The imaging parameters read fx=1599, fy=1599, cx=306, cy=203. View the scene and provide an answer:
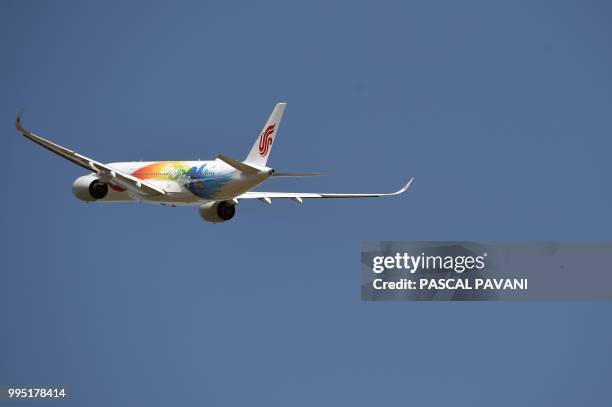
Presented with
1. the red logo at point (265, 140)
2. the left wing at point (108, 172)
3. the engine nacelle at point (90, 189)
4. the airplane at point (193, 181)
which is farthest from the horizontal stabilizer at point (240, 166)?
the engine nacelle at point (90, 189)

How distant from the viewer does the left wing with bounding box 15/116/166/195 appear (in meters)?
109

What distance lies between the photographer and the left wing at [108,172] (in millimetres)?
109312

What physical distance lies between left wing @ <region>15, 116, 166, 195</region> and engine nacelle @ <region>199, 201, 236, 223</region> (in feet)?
10.6

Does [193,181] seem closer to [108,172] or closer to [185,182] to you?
[185,182]

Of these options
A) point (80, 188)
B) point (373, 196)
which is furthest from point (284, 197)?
point (80, 188)

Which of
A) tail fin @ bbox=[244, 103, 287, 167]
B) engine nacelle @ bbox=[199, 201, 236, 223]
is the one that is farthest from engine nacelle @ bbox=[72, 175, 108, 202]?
tail fin @ bbox=[244, 103, 287, 167]

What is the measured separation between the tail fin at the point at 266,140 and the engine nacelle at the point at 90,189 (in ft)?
37.4

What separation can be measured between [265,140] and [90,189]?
44.1ft

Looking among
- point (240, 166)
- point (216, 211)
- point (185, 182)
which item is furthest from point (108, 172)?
point (240, 166)

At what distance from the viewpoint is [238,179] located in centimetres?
10875

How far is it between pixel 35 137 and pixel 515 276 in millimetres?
34330

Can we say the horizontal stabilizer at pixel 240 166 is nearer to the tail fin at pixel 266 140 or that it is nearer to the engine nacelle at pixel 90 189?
the tail fin at pixel 266 140

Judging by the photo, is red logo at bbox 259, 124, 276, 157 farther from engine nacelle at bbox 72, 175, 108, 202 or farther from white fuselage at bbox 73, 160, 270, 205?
engine nacelle at bbox 72, 175, 108, 202

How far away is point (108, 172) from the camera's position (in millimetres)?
112375
